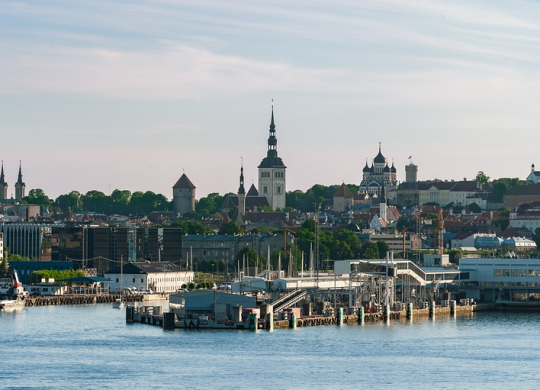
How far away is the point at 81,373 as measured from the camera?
156ft

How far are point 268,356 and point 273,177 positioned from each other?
466 feet

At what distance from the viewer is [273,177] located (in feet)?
636

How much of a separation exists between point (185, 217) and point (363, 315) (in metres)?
118

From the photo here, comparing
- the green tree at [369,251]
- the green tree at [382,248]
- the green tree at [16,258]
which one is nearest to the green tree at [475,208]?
the green tree at [382,248]

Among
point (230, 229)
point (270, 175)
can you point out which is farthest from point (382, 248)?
point (270, 175)

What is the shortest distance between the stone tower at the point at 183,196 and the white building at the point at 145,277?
93423 mm

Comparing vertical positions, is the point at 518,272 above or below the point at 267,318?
above

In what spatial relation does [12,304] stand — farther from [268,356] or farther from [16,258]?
[16,258]

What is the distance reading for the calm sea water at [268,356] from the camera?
46.2 metres

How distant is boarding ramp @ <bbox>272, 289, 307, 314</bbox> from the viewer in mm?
66750

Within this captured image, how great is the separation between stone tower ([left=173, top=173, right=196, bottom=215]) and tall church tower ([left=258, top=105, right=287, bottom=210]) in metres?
9.47

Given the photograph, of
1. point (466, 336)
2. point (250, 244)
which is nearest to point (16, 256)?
point (250, 244)

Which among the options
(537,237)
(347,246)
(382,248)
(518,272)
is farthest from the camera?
(537,237)

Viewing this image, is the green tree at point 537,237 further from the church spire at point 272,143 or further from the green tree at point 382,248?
the church spire at point 272,143
